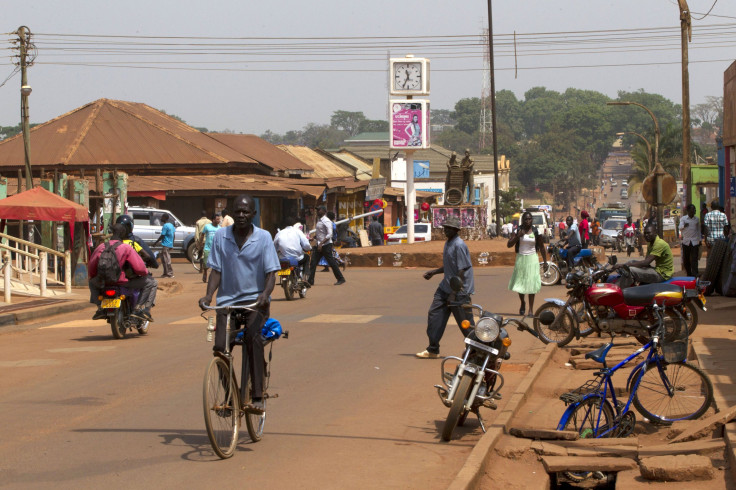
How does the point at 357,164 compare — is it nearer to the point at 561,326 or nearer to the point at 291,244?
the point at 291,244

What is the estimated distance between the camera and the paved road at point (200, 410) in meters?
6.55

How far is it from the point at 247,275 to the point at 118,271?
669 cm

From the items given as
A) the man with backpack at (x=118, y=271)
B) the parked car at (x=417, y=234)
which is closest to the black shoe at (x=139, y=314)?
the man with backpack at (x=118, y=271)

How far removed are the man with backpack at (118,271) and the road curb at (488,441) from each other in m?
6.15

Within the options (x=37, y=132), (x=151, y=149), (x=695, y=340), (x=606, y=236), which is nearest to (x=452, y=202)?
(x=606, y=236)

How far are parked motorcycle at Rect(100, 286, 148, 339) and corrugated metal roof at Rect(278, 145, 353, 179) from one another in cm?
4254

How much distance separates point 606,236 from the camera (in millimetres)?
47031

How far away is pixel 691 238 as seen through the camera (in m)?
19.9

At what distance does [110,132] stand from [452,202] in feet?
52.8

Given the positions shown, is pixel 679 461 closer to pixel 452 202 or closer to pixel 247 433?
pixel 247 433

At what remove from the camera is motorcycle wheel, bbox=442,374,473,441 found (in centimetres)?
743

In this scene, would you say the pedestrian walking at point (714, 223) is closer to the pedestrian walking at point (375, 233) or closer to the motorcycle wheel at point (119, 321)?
the motorcycle wheel at point (119, 321)

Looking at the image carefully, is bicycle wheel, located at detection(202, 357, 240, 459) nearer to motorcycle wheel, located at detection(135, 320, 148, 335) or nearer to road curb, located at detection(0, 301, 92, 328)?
motorcycle wheel, located at detection(135, 320, 148, 335)

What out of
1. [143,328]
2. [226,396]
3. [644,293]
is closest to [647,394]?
[644,293]
